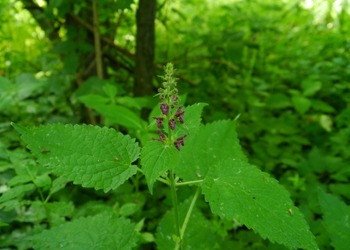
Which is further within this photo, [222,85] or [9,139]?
[222,85]

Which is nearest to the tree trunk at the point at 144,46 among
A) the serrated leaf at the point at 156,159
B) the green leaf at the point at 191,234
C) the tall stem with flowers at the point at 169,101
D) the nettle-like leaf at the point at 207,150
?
the nettle-like leaf at the point at 207,150

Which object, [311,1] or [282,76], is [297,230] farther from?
[311,1]

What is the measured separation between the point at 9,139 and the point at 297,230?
197 cm

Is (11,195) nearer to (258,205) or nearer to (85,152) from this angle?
(85,152)

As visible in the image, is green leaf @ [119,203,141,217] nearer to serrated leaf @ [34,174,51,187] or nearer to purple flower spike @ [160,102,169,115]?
serrated leaf @ [34,174,51,187]

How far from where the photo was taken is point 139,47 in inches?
88.1

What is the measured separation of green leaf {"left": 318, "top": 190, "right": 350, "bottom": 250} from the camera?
1121 mm

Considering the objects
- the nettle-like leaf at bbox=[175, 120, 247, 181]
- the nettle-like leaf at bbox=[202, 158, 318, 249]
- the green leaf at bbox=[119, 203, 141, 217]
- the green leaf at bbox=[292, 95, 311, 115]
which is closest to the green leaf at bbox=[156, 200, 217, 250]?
the green leaf at bbox=[119, 203, 141, 217]

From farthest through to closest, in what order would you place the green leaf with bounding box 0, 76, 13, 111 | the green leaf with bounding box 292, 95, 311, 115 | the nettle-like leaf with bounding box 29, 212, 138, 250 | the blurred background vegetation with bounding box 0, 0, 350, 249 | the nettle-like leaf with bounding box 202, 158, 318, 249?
the green leaf with bounding box 292, 95, 311, 115
the green leaf with bounding box 0, 76, 13, 111
the blurred background vegetation with bounding box 0, 0, 350, 249
the nettle-like leaf with bounding box 29, 212, 138, 250
the nettle-like leaf with bounding box 202, 158, 318, 249

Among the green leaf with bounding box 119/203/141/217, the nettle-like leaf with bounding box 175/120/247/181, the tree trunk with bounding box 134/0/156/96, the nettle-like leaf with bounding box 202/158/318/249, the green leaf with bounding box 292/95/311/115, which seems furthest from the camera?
the green leaf with bounding box 292/95/311/115

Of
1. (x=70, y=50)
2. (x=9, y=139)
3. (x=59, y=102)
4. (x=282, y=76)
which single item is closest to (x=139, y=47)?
(x=70, y=50)

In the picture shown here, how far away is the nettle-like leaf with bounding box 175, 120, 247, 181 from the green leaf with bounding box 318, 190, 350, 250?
1.38 feet

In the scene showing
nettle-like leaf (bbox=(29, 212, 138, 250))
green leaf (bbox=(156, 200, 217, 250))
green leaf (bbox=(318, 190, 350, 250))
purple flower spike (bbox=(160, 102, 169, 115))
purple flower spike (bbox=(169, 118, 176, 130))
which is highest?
purple flower spike (bbox=(160, 102, 169, 115))

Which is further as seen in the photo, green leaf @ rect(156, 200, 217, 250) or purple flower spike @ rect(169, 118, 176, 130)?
green leaf @ rect(156, 200, 217, 250)
